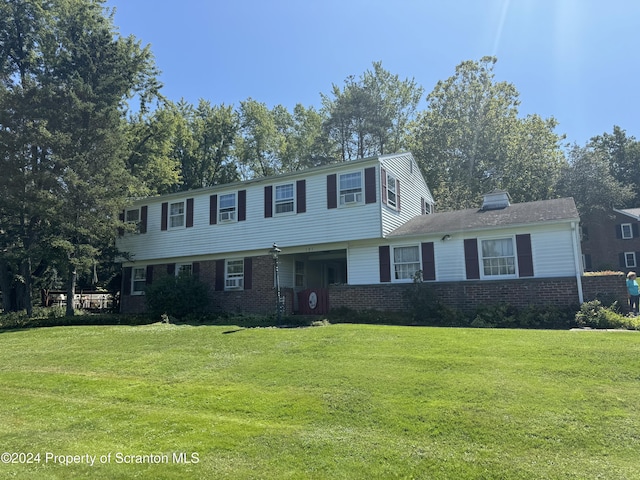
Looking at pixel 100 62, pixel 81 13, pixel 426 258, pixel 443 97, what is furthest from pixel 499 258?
pixel 443 97

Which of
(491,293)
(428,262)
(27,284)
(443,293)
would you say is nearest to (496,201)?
(428,262)

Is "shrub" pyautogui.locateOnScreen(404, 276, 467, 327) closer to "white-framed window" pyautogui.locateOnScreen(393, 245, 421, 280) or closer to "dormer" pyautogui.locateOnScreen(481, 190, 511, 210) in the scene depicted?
"white-framed window" pyautogui.locateOnScreen(393, 245, 421, 280)

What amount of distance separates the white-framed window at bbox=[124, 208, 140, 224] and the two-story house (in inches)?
2.1

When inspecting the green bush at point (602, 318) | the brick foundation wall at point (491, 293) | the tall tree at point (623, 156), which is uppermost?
the tall tree at point (623, 156)

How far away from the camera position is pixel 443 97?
38.5 m

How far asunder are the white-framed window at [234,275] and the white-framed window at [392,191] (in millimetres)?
7181

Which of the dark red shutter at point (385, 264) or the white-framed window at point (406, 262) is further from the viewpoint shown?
the dark red shutter at point (385, 264)

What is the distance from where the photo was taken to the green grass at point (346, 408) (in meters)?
4.45

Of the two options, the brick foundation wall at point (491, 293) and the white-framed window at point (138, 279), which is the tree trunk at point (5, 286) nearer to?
the white-framed window at point (138, 279)

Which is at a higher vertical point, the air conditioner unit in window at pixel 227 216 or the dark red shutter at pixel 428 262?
the air conditioner unit in window at pixel 227 216

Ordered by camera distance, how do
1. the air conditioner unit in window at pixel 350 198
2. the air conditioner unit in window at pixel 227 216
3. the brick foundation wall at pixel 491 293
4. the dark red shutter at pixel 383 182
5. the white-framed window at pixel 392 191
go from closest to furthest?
the brick foundation wall at pixel 491 293, the dark red shutter at pixel 383 182, the air conditioner unit in window at pixel 350 198, the white-framed window at pixel 392 191, the air conditioner unit in window at pixel 227 216

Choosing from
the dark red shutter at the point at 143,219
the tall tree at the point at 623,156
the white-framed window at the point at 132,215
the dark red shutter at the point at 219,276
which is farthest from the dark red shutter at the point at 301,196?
the tall tree at the point at 623,156

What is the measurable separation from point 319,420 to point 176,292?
14.2m

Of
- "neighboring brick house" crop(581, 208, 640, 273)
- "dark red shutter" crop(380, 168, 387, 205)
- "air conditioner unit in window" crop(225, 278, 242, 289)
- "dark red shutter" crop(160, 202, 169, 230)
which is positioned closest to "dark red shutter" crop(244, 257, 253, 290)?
"air conditioner unit in window" crop(225, 278, 242, 289)
